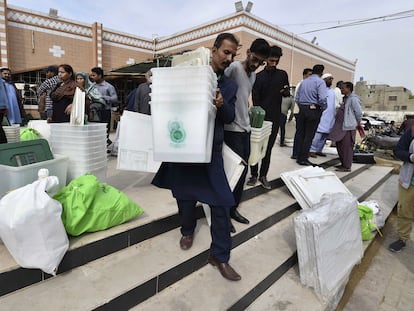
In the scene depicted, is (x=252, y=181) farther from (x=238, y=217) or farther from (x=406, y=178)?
(x=406, y=178)

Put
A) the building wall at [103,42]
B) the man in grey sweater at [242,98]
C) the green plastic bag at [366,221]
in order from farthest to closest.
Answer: the building wall at [103,42], the green plastic bag at [366,221], the man in grey sweater at [242,98]

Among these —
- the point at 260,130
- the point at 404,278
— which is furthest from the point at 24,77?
the point at 404,278

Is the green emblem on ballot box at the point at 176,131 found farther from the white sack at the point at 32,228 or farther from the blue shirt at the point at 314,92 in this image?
the blue shirt at the point at 314,92

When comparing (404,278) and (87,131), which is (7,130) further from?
(404,278)

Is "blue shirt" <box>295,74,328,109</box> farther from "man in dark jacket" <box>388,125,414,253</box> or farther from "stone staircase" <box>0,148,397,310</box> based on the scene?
"stone staircase" <box>0,148,397,310</box>

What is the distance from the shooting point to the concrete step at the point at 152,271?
62.9 inches

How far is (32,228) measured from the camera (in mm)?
1560

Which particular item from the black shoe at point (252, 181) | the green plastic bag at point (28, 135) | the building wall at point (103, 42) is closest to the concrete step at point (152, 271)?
the black shoe at point (252, 181)

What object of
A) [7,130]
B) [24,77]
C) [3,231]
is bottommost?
[3,231]

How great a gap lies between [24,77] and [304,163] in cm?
1061

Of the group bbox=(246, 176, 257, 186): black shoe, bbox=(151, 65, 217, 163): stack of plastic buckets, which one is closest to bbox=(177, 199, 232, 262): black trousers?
bbox=(151, 65, 217, 163): stack of plastic buckets

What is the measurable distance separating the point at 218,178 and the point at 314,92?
3.41 m

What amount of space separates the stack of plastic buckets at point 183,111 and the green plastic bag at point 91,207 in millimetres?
711

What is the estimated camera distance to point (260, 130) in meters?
2.91
